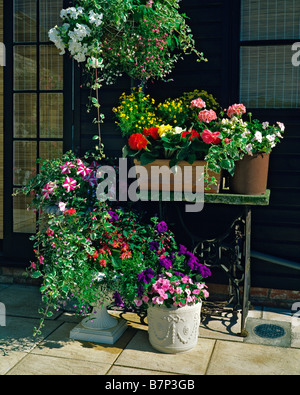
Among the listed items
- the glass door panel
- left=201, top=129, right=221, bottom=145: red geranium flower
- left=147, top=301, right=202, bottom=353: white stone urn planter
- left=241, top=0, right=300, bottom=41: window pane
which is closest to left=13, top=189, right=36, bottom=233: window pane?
the glass door panel

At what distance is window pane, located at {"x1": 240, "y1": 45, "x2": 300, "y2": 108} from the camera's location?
433cm

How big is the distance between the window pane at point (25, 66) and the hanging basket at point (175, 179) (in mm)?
1750

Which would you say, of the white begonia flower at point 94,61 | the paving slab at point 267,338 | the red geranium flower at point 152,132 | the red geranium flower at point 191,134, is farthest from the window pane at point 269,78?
the paving slab at point 267,338

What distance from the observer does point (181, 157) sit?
368 centimetres

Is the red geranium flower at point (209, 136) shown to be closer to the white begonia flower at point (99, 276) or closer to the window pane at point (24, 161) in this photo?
the white begonia flower at point (99, 276)

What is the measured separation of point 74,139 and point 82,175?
832 mm

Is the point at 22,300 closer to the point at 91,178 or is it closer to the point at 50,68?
the point at 91,178

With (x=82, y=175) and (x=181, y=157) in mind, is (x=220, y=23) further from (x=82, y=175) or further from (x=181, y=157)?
(x=82, y=175)

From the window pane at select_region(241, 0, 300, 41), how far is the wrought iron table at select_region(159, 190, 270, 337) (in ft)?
4.60

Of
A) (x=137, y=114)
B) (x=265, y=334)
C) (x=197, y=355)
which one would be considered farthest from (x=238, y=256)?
(x=137, y=114)

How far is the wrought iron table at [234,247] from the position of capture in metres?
3.74

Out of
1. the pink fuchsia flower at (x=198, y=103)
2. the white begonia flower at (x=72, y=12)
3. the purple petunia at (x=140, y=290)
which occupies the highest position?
the white begonia flower at (x=72, y=12)

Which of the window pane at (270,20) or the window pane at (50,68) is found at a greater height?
the window pane at (270,20)

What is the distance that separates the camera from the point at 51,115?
4.84 m
